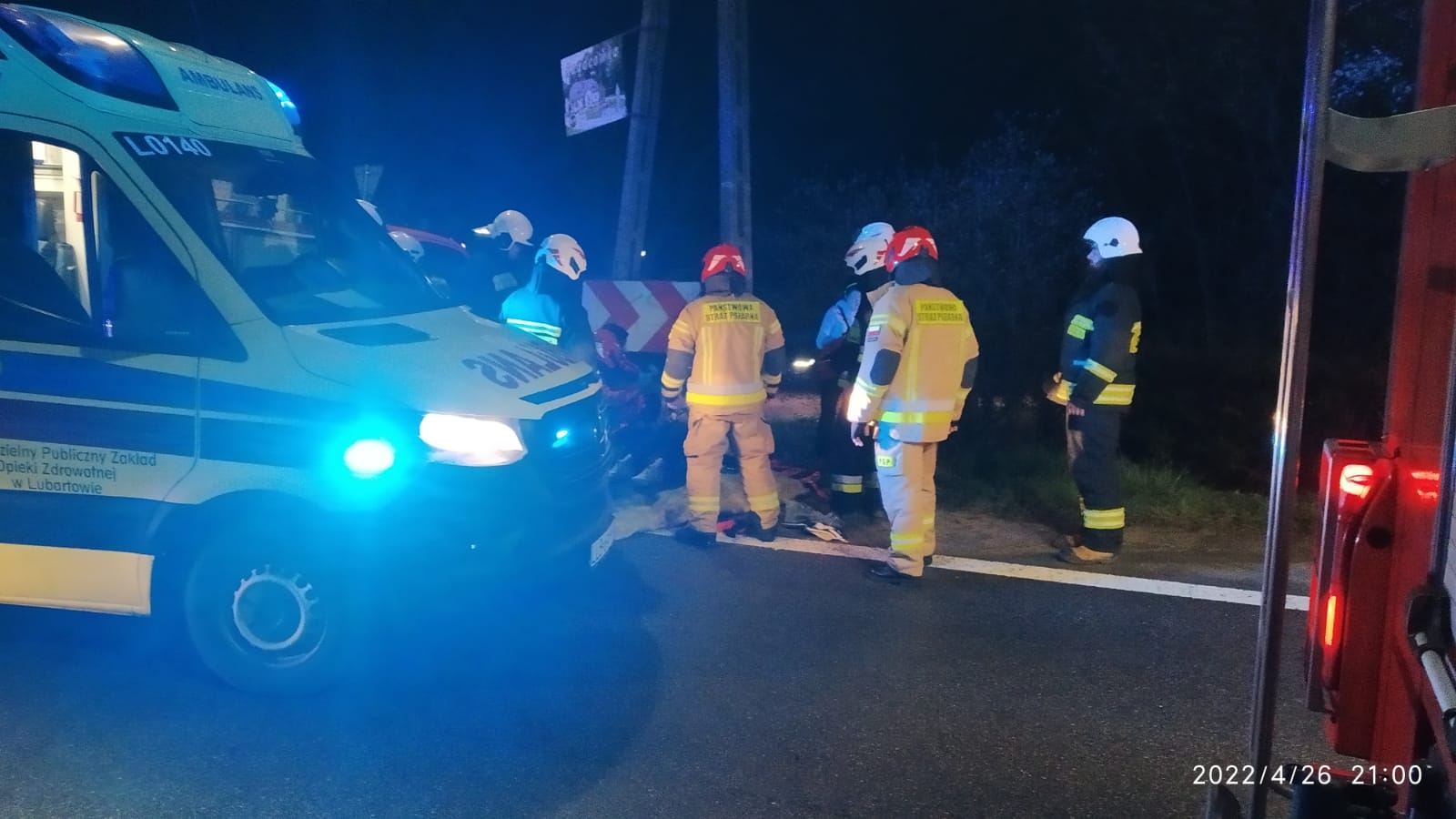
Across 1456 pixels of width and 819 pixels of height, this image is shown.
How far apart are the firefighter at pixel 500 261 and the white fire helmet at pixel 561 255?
0.74 metres

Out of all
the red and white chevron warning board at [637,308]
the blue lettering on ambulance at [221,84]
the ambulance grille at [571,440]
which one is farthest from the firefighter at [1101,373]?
the blue lettering on ambulance at [221,84]

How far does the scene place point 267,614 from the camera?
4293 millimetres

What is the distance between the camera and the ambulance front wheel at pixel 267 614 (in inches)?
165

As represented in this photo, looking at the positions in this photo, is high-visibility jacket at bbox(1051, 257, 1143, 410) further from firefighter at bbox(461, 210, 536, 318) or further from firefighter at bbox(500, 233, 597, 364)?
firefighter at bbox(461, 210, 536, 318)

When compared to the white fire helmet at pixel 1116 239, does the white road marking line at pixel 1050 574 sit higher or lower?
lower

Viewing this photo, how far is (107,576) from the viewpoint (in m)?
4.20

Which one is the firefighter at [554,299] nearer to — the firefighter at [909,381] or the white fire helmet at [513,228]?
the white fire helmet at [513,228]

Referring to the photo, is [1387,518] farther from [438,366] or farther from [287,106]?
[287,106]

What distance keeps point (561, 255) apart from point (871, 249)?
201 cm

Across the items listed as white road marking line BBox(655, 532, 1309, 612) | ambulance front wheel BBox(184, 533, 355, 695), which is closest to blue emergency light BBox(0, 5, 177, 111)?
ambulance front wheel BBox(184, 533, 355, 695)

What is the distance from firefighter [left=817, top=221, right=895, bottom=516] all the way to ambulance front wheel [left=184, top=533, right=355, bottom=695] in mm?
3779

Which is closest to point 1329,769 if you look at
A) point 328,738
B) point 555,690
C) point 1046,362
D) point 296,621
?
point 555,690

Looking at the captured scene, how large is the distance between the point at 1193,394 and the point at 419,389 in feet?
25.5

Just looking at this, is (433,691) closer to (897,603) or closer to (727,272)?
(897,603)
